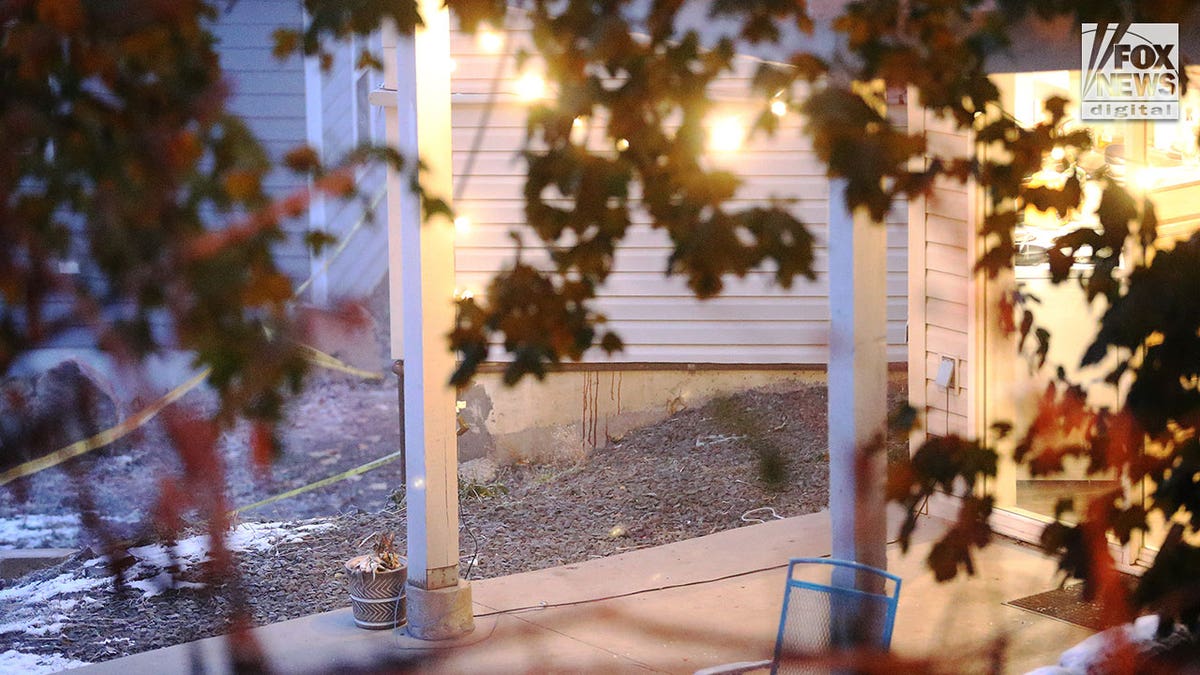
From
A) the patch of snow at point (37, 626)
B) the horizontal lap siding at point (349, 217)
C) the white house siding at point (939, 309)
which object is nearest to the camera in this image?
the patch of snow at point (37, 626)

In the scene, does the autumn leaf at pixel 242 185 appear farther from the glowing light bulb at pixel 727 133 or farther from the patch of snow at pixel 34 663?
the glowing light bulb at pixel 727 133

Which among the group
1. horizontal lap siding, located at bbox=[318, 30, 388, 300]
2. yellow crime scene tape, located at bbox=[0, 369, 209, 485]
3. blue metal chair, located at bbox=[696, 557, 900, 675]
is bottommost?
blue metal chair, located at bbox=[696, 557, 900, 675]

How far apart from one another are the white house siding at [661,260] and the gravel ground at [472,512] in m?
0.45

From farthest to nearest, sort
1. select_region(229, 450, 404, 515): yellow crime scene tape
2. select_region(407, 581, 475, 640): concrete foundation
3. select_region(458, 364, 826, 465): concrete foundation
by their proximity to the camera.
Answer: select_region(229, 450, 404, 515): yellow crime scene tape < select_region(458, 364, 826, 465): concrete foundation < select_region(407, 581, 475, 640): concrete foundation

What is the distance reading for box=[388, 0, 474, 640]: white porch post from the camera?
203 inches

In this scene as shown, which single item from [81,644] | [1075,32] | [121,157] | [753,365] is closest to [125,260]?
[121,157]

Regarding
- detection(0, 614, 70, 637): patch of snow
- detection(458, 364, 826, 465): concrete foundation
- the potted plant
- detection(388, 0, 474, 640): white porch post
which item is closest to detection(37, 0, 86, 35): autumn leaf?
detection(388, 0, 474, 640): white porch post

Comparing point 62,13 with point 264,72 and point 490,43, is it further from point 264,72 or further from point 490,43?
point 264,72

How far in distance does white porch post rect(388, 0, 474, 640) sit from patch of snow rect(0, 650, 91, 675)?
160 cm

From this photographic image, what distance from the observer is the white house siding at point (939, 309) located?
23.2 ft

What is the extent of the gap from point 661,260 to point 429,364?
4.14 metres

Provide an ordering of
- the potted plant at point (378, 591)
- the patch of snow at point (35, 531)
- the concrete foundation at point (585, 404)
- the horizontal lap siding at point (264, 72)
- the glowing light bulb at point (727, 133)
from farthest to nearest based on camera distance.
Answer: the horizontal lap siding at point (264, 72) → the concrete foundation at point (585, 404) → the glowing light bulb at point (727, 133) → the patch of snow at point (35, 531) → the potted plant at point (378, 591)

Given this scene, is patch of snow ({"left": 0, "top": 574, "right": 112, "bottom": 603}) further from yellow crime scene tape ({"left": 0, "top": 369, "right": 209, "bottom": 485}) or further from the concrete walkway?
yellow crime scene tape ({"left": 0, "top": 369, "right": 209, "bottom": 485})

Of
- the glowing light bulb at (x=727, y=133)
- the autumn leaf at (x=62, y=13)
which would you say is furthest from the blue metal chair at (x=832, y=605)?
the glowing light bulb at (x=727, y=133)
